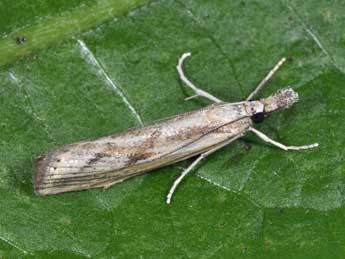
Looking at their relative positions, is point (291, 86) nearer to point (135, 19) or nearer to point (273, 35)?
point (273, 35)

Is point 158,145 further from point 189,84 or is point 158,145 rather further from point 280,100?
point 280,100

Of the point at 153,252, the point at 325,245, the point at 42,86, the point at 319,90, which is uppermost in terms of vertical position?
the point at 42,86

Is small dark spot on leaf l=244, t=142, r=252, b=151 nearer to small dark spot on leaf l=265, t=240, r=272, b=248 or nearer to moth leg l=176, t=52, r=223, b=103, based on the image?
moth leg l=176, t=52, r=223, b=103

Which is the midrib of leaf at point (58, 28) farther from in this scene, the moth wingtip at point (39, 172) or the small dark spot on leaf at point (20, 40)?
the moth wingtip at point (39, 172)

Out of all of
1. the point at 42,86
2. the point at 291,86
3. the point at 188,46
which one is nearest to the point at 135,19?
the point at 188,46

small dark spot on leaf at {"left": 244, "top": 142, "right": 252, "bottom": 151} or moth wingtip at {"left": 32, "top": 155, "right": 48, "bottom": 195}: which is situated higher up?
moth wingtip at {"left": 32, "top": 155, "right": 48, "bottom": 195}

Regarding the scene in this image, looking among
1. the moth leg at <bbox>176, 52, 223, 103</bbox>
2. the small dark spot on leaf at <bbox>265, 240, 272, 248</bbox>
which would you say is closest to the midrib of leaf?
the moth leg at <bbox>176, 52, 223, 103</bbox>

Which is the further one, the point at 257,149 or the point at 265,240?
the point at 257,149
